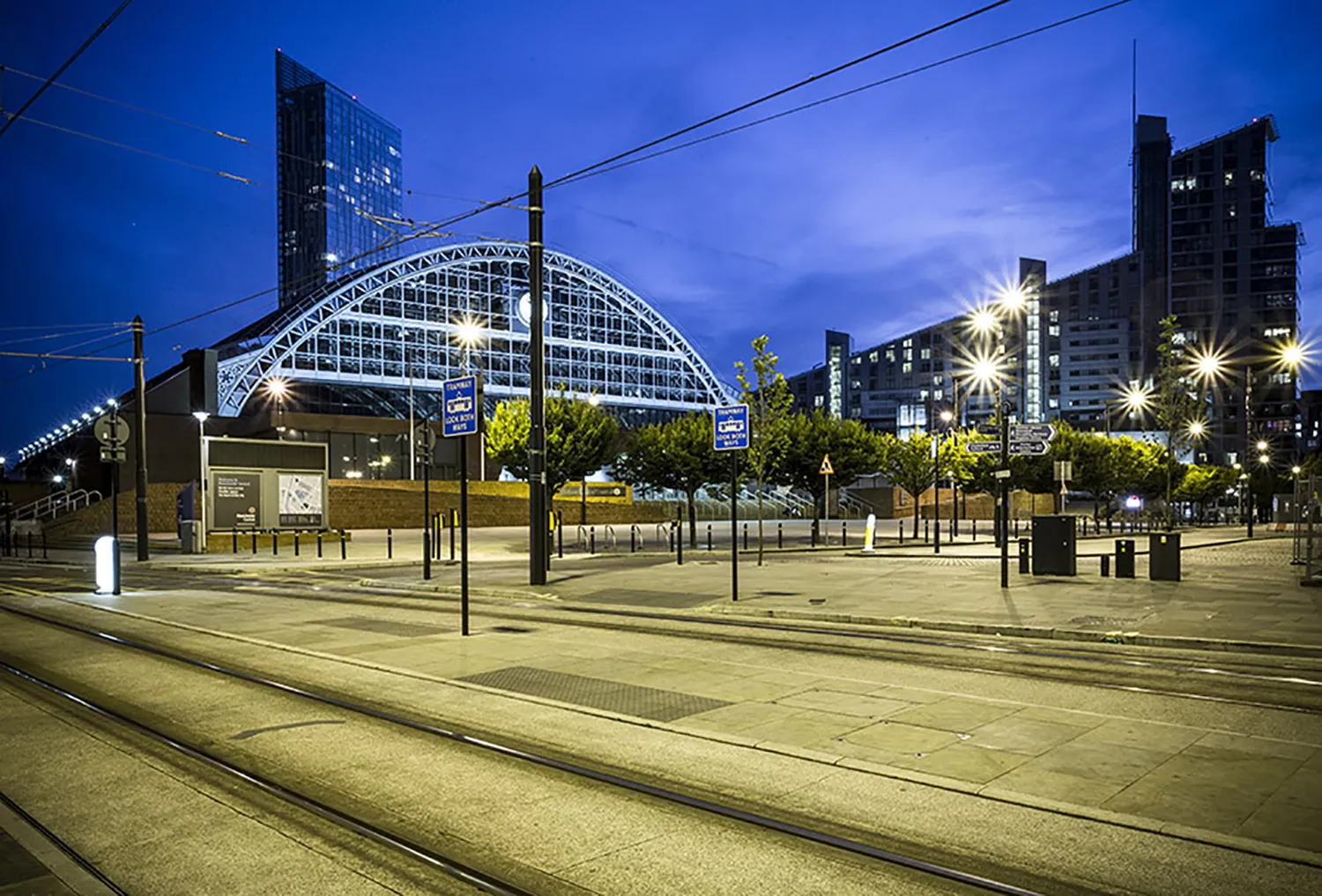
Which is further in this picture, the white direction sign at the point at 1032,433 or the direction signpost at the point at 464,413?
the white direction sign at the point at 1032,433

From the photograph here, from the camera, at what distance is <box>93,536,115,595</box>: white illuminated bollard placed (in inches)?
872

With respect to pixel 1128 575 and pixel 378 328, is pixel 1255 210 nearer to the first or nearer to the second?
pixel 378 328

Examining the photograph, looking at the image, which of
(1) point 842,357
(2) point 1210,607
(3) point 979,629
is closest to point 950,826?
(3) point 979,629

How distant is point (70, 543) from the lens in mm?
51438

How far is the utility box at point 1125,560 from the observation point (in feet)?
71.2

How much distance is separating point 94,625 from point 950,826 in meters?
15.3

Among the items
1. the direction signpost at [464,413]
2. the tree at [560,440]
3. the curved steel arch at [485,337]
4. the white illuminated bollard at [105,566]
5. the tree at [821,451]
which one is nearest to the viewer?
the direction signpost at [464,413]

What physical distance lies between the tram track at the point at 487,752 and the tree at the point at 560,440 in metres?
29.4

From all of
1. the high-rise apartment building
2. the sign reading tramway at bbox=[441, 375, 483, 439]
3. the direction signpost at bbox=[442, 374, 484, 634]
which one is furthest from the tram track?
the high-rise apartment building

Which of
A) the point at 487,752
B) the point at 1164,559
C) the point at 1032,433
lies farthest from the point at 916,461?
the point at 487,752

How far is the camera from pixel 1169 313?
129 metres

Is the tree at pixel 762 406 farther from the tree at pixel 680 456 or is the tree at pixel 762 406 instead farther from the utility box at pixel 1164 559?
the utility box at pixel 1164 559

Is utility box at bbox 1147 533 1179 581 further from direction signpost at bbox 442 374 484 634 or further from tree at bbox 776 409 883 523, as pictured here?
tree at bbox 776 409 883 523

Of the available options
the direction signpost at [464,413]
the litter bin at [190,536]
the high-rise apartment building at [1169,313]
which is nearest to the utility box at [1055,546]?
the direction signpost at [464,413]
